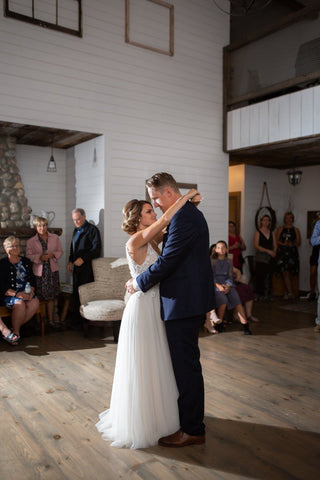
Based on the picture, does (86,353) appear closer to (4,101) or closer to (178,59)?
(4,101)

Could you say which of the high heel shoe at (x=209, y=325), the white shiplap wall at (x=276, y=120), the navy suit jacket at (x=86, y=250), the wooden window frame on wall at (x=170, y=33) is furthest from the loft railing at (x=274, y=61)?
the high heel shoe at (x=209, y=325)

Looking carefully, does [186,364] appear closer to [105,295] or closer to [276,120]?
[105,295]

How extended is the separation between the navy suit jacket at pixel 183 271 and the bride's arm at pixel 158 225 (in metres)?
0.04

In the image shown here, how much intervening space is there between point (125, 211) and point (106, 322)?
2666 millimetres

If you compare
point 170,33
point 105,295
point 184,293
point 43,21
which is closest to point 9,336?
point 105,295

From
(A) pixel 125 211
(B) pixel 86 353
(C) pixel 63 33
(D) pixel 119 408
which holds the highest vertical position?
(C) pixel 63 33

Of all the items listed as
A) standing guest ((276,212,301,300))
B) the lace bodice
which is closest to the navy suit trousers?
the lace bodice

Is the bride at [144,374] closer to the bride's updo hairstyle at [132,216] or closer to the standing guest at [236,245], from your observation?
the bride's updo hairstyle at [132,216]

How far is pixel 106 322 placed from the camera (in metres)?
5.13

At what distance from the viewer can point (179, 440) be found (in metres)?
2.55

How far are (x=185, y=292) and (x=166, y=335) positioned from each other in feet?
1.09

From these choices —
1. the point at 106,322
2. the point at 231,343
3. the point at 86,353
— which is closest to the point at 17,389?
the point at 86,353

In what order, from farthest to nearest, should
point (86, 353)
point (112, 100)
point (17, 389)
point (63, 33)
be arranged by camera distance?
point (112, 100), point (63, 33), point (86, 353), point (17, 389)

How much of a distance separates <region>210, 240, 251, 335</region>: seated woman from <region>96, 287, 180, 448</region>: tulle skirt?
304cm
